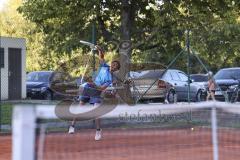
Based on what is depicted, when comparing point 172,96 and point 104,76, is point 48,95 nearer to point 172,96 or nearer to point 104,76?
point 172,96

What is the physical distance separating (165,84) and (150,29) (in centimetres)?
306

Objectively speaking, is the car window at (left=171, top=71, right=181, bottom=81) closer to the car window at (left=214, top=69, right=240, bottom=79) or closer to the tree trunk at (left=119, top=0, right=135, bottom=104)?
the car window at (left=214, top=69, right=240, bottom=79)

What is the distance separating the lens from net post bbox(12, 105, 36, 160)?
422 centimetres

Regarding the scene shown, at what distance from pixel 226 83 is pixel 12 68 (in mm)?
8860

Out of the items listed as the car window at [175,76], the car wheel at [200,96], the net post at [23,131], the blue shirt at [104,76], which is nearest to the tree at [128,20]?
the car window at [175,76]

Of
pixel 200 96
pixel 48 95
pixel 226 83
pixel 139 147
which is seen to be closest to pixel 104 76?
pixel 139 147

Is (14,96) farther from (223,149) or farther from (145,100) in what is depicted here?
(223,149)

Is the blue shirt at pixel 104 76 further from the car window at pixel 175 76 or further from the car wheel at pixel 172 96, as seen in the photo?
the car window at pixel 175 76

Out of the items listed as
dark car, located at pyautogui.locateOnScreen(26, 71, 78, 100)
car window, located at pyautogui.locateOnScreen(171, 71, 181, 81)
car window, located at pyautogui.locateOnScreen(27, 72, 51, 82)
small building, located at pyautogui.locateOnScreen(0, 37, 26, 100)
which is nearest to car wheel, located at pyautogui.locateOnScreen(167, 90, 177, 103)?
car window, located at pyautogui.locateOnScreen(171, 71, 181, 81)

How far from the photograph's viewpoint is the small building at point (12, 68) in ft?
81.3

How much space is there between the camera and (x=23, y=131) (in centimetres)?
427

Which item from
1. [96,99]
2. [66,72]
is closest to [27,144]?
[96,99]

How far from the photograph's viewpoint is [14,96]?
25.3 metres

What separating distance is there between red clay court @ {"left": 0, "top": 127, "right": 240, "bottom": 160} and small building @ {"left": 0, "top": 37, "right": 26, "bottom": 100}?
42.4 ft
